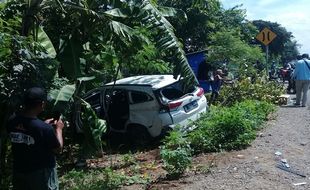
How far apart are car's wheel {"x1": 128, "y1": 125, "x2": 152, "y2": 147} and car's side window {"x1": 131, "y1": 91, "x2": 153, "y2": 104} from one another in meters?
0.60

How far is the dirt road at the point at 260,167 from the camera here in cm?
713

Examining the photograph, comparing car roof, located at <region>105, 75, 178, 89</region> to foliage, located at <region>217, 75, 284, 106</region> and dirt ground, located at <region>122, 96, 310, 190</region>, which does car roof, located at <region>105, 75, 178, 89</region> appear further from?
foliage, located at <region>217, 75, 284, 106</region>

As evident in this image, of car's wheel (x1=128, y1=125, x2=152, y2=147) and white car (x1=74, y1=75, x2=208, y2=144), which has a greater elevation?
white car (x1=74, y1=75, x2=208, y2=144)

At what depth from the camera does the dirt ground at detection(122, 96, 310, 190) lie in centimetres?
713

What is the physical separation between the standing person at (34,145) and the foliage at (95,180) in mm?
2254

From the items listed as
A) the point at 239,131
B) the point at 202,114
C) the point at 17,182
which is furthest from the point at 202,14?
the point at 17,182

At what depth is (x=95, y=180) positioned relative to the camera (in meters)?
7.87

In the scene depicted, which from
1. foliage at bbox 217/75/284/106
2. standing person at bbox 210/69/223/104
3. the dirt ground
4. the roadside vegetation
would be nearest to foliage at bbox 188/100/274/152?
the roadside vegetation

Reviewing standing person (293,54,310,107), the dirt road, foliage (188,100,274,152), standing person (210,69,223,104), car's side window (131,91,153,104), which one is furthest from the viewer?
standing person (210,69,223,104)

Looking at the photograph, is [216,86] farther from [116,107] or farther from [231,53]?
[116,107]

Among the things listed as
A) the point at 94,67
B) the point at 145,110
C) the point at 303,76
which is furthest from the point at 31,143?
the point at 303,76

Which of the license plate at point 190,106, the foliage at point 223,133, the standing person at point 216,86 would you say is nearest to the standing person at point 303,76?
the standing person at point 216,86

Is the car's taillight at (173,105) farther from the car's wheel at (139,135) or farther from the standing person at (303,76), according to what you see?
the standing person at (303,76)

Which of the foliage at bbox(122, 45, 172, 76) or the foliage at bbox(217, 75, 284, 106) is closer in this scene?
the foliage at bbox(122, 45, 172, 76)
